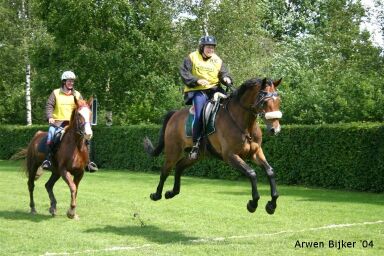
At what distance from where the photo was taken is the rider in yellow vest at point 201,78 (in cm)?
1159

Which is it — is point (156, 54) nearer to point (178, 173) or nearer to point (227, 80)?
point (178, 173)

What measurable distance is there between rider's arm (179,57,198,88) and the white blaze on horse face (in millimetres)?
2456

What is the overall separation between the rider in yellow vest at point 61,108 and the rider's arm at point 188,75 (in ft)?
11.1

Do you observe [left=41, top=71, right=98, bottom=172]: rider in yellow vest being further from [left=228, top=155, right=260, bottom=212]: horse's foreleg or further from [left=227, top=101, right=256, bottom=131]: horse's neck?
[left=228, top=155, right=260, bottom=212]: horse's foreleg

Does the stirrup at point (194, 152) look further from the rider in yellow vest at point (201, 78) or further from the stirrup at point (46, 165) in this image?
the stirrup at point (46, 165)

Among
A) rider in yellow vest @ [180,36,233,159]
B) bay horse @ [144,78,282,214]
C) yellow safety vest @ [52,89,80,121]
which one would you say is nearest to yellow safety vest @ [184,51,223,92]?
rider in yellow vest @ [180,36,233,159]

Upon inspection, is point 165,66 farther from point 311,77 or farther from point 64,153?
point 64,153

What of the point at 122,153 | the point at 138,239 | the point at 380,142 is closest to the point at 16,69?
the point at 122,153

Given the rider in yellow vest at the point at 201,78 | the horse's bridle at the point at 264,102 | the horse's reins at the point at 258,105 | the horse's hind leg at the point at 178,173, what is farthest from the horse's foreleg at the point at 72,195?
the horse's bridle at the point at 264,102

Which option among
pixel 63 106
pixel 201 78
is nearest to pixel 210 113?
pixel 201 78

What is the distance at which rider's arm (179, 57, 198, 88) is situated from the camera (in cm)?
1166

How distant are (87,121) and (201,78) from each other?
2.75 metres

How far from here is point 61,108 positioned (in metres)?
14.6

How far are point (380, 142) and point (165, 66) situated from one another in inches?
→ 689
